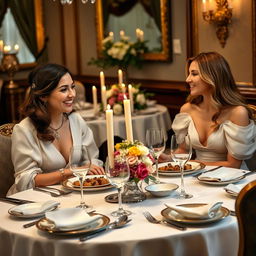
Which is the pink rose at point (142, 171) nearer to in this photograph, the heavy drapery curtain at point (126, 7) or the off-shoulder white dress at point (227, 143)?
the off-shoulder white dress at point (227, 143)

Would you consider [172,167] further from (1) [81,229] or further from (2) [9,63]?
(2) [9,63]

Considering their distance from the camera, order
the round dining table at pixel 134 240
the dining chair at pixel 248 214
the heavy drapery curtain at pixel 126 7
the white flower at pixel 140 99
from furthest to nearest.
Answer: the heavy drapery curtain at pixel 126 7 → the white flower at pixel 140 99 → the round dining table at pixel 134 240 → the dining chair at pixel 248 214

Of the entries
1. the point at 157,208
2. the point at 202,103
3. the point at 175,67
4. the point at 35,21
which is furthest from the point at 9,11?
the point at 157,208

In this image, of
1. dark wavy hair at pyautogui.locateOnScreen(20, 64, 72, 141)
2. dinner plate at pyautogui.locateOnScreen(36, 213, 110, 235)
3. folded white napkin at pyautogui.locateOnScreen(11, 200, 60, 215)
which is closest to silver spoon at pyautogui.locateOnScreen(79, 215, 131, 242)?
dinner plate at pyautogui.locateOnScreen(36, 213, 110, 235)

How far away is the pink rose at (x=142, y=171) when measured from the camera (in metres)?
2.58

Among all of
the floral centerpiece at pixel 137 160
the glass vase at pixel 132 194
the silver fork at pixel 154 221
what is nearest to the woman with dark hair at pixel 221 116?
the glass vase at pixel 132 194

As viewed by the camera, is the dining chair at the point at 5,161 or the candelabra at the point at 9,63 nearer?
the dining chair at the point at 5,161

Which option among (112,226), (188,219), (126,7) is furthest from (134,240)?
(126,7)

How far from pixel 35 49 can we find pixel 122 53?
2.05m

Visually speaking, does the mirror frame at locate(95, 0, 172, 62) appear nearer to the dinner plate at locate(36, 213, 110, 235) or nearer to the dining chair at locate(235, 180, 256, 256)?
the dinner plate at locate(36, 213, 110, 235)

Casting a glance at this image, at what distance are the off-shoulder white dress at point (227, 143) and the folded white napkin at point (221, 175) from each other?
726mm

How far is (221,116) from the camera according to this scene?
3908mm

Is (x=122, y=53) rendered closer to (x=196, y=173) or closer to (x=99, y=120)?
(x=99, y=120)

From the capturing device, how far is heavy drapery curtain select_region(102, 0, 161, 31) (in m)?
6.77
